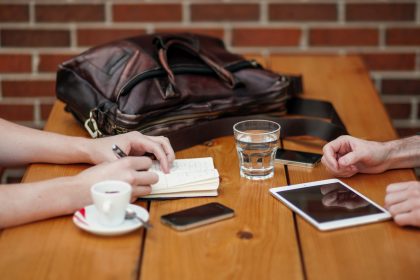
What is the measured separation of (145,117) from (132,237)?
51cm

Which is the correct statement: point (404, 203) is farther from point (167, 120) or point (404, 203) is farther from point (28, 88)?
point (28, 88)

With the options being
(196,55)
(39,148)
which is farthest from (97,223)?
(196,55)

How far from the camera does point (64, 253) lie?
1.14 m

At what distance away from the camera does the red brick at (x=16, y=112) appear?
2.82 metres

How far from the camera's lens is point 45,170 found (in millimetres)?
1519

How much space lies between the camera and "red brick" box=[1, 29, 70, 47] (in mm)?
2736

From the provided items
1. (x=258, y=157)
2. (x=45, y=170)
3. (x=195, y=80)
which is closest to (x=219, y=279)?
(x=258, y=157)

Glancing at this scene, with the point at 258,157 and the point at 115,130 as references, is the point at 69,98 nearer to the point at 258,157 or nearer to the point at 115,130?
the point at 115,130

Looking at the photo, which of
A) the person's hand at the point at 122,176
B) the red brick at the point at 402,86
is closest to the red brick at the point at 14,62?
the red brick at the point at 402,86

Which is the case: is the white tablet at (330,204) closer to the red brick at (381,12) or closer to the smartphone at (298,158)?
the smartphone at (298,158)

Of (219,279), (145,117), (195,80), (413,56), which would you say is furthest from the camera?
(413,56)

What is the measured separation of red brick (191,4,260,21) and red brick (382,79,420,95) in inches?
23.7

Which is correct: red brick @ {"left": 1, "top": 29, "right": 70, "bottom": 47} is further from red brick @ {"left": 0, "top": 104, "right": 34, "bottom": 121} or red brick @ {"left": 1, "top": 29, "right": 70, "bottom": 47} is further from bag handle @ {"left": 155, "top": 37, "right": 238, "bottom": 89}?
bag handle @ {"left": 155, "top": 37, "right": 238, "bottom": 89}

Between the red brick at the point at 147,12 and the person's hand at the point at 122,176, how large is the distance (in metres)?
1.45
